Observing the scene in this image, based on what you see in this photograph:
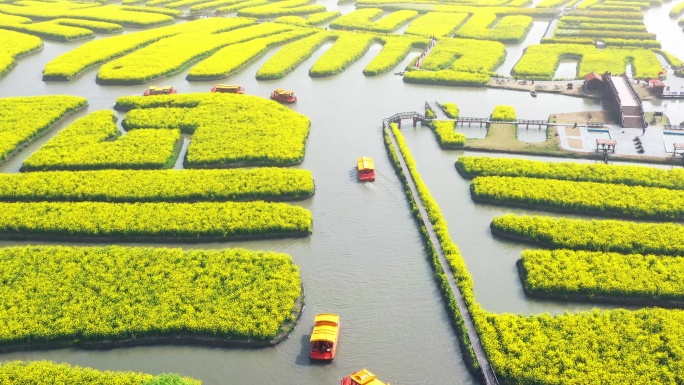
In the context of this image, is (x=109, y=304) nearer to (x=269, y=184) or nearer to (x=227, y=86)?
(x=269, y=184)

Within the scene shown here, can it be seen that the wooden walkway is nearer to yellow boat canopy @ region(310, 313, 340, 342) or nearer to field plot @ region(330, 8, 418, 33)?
yellow boat canopy @ region(310, 313, 340, 342)

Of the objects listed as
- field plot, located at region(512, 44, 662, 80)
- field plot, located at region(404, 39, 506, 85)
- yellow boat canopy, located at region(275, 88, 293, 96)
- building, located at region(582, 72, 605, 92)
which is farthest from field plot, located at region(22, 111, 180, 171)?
building, located at region(582, 72, 605, 92)

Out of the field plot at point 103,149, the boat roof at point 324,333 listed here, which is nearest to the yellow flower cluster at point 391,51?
the field plot at point 103,149

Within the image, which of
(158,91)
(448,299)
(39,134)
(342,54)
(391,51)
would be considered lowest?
(39,134)

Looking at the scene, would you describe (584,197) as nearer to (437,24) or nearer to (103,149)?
(103,149)

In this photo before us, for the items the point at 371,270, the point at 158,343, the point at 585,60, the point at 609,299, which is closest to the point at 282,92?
the point at 371,270

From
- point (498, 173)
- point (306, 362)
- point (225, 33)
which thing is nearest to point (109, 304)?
point (306, 362)
